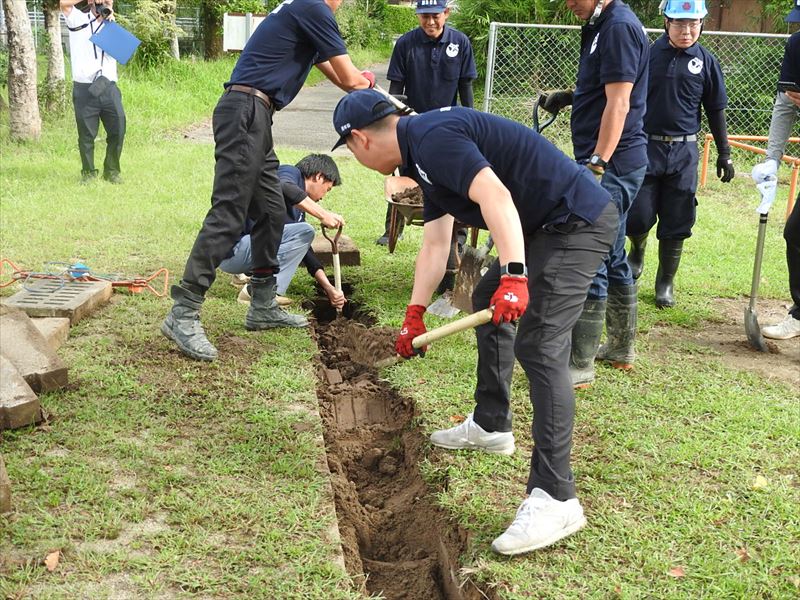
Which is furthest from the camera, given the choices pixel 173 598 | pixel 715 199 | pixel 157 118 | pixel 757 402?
pixel 157 118

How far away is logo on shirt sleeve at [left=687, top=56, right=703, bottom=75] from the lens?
236 inches

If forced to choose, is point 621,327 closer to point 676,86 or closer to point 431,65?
point 676,86

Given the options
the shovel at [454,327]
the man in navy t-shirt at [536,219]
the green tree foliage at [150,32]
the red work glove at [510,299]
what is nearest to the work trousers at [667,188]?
the man in navy t-shirt at [536,219]

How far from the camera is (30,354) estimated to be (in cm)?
449

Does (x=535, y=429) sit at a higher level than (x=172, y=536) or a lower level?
higher

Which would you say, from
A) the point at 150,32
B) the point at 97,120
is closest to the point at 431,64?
the point at 97,120

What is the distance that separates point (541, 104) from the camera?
5281 mm

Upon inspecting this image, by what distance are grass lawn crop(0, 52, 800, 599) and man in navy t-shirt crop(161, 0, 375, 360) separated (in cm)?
34

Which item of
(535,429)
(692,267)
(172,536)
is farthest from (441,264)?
(692,267)

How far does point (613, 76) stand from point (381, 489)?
94.1 inches

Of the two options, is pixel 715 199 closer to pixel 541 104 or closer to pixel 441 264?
pixel 541 104

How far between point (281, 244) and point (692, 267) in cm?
371

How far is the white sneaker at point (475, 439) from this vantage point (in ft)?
13.1

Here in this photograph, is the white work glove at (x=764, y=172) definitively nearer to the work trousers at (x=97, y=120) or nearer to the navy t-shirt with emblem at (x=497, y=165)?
the navy t-shirt with emblem at (x=497, y=165)
